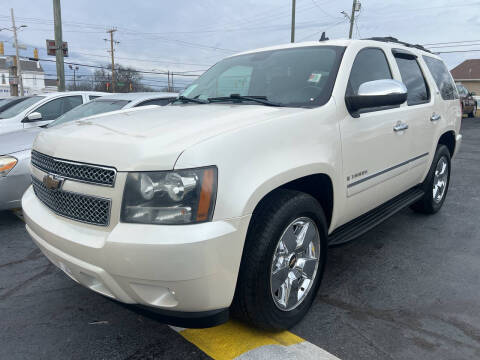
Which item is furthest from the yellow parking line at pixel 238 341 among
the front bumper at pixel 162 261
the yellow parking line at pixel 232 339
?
the front bumper at pixel 162 261

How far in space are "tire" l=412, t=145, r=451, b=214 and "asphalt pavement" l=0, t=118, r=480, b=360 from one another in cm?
61

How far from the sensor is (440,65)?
4.66 meters

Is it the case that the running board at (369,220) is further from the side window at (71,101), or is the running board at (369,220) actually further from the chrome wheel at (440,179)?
the side window at (71,101)

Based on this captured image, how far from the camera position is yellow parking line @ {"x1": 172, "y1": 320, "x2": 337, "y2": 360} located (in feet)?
7.18

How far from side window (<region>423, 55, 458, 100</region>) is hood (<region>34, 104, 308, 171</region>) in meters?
2.72

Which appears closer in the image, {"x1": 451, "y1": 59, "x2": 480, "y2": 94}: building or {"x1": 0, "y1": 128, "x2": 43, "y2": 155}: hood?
{"x1": 0, "y1": 128, "x2": 43, "y2": 155}: hood

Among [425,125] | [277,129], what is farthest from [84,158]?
[425,125]

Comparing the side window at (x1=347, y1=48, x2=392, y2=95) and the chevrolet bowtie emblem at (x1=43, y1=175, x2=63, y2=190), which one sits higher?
the side window at (x1=347, y1=48, x2=392, y2=95)

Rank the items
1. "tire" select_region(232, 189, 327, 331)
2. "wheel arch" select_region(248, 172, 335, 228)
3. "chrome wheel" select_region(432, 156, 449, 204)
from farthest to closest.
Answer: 1. "chrome wheel" select_region(432, 156, 449, 204)
2. "wheel arch" select_region(248, 172, 335, 228)
3. "tire" select_region(232, 189, 327, 331)

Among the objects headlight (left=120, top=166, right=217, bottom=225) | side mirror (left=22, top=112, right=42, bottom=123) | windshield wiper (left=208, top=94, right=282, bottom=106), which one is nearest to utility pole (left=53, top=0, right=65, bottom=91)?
side mirror (left=22, top=112, right=42, bottom=123)

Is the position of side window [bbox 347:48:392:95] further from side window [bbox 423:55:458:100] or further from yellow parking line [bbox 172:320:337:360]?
yellow parking line [bbox 172:320:337:360]

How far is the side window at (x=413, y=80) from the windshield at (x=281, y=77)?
103 cm

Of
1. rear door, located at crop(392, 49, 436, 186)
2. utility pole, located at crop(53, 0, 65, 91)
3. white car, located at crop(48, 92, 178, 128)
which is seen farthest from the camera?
utility pole, located at crop(53, 0, 65, 91)

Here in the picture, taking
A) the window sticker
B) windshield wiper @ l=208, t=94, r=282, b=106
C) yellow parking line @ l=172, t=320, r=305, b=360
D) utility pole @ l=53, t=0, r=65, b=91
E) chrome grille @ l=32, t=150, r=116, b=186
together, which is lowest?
yellow parking line @ l=172, t=320, r=305, b=360
